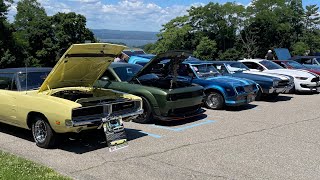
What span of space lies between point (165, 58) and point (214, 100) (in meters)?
2.67

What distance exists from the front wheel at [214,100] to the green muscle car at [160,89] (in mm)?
1768

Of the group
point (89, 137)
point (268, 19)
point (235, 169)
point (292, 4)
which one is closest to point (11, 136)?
point (89, 137)

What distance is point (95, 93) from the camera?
798 cm

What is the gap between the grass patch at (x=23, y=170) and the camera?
5077mm

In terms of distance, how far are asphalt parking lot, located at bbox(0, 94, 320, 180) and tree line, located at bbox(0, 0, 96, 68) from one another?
30.2m

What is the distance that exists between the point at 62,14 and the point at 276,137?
127 feet

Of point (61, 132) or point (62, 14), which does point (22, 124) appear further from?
point (62, 14)

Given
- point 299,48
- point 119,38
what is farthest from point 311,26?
point 119,38

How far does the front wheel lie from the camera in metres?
11.3

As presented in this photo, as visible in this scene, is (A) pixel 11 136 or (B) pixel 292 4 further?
(B) pixel 292 4

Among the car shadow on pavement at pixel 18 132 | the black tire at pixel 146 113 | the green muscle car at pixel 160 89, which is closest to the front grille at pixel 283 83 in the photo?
the green muscle car at pixel 160 89

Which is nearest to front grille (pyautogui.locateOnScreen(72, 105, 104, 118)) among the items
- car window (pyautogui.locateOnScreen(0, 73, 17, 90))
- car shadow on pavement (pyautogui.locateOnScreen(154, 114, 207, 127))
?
car window (pyautogui.locateOnScreen(0, 73, 17, 90))

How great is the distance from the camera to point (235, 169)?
590 centimetres

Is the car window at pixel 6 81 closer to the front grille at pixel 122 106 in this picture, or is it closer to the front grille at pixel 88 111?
the front grille at pixel 88 111
